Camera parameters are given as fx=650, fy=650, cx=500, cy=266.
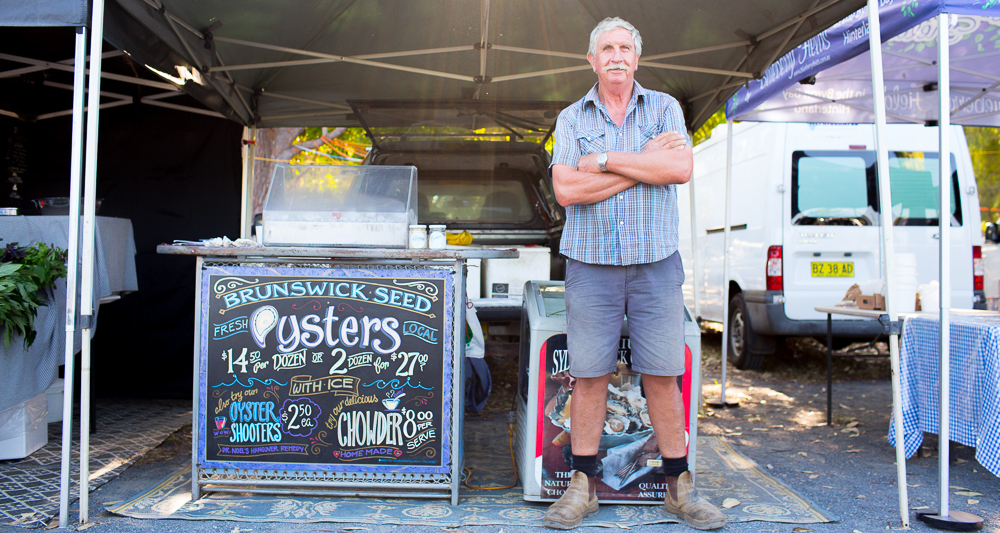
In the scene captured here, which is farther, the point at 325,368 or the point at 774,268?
the point at 774,268

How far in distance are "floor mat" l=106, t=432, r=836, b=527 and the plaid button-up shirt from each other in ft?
3.78

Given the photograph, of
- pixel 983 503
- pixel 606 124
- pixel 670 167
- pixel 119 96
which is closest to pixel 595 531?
pixel 670 167

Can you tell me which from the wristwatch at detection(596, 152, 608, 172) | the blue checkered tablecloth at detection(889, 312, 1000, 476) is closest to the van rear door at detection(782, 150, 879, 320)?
the blue checkered tablecloth at detection(889, 312, 1000, 476)

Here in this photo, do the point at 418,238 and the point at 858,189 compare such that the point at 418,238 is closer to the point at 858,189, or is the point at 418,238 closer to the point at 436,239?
the point at 436,239

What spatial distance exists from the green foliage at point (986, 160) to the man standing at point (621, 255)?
10.1 m

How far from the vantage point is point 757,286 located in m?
6.36

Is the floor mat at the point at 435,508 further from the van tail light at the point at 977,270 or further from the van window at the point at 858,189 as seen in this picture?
the van tail light at the point at 977,270

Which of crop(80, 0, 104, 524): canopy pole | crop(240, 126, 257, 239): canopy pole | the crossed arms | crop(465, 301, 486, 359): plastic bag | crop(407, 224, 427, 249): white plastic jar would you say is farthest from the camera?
crop(240, 126, 257, 239): canopy pole

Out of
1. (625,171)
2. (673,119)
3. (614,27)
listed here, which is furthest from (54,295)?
(673,119)

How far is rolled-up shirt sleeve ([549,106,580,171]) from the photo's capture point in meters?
2.76

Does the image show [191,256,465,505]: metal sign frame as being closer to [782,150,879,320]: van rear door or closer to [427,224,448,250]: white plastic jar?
[427,224,448,250]: white plastic jar

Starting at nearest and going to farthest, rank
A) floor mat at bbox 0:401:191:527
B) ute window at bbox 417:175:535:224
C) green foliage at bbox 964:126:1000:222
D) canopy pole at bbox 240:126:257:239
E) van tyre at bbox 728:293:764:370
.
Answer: floor mat at bbox 0:401:191:527
ute window at bbox 417:175:535:224
canopy pole at bbox 240:126:257:239
van tyre at bbox 728:293:764:370
green foliage at bbox 964:126:1000:222

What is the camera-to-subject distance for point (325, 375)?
2.94 metres

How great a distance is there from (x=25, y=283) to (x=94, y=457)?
3.36ft
